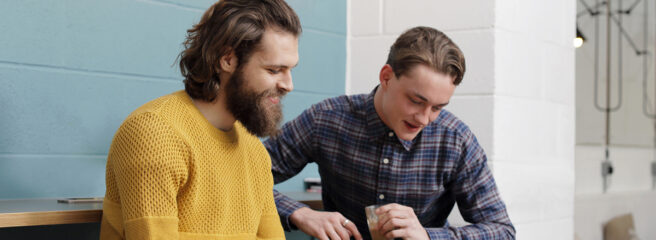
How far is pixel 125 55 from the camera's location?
80.8 inches

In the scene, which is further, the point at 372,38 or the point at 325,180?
A: the point at 372,38

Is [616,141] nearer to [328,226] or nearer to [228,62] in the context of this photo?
[328,226]

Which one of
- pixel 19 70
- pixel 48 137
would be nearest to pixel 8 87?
pixel 19 70

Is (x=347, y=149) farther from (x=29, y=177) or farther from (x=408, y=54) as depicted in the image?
(x=29, y=177)

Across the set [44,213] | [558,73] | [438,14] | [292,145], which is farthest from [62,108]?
[558,73]

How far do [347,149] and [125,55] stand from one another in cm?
70

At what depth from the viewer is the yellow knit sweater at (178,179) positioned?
1.30m

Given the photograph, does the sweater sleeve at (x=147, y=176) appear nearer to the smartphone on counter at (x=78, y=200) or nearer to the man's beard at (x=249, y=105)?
the man's beard at (x=249, y=105)

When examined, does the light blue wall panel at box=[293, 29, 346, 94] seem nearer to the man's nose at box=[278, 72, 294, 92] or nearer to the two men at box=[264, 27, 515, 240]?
the two men at box=[264, 27, 515, 240]

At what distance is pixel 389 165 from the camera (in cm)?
183

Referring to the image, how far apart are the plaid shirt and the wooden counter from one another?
0.47 m

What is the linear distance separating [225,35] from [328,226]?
537 millimetres

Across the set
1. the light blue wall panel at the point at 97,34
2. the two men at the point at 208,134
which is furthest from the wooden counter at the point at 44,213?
the light blue wall panel at the point at 97,34

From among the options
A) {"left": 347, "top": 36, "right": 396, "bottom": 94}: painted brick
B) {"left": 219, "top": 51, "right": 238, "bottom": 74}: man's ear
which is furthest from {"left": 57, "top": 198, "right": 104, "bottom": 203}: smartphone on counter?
{"left": 347, "top": 36, "right": 396, "bottom": 94}: painted brick
